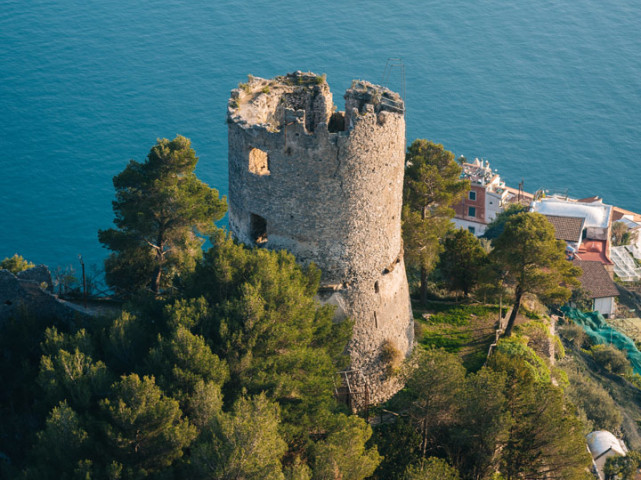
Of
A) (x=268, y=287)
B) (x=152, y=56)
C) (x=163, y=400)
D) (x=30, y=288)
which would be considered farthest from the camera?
(x=152, y=56)

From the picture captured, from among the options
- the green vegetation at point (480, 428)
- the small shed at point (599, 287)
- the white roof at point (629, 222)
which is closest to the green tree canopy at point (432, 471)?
the green vegetation at point (480, 428)

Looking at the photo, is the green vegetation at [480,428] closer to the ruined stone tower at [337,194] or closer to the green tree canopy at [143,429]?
the ruined stone tower at [337,194]

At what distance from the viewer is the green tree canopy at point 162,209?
102ft

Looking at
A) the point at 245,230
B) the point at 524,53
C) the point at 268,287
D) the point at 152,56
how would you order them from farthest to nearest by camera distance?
the point at 524,53, the point at 152,56, the point at 245,230, the point at 268,287

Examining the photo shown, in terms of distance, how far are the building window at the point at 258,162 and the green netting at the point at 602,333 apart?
36.2 metres

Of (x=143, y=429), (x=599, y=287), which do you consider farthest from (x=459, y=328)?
(x=599, y=287)

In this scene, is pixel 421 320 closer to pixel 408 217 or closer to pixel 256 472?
pixel 408 217

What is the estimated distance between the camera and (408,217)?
3300cm

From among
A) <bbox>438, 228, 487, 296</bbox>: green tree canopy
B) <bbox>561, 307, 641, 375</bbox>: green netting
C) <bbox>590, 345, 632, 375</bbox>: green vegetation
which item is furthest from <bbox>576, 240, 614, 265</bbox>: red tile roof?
<bbox>438, 228, 487, 296</bbox>: green tree canopy

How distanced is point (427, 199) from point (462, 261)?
3.95 metres

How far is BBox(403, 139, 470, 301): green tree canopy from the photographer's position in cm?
3306

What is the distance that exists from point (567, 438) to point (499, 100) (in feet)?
284

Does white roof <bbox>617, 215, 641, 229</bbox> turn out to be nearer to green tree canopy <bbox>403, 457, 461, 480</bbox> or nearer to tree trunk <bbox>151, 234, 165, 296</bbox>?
tree trunk <bbox>151, 234, 165, 296</bbox>

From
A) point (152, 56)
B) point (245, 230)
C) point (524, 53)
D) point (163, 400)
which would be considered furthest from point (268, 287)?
point (524, 53)
